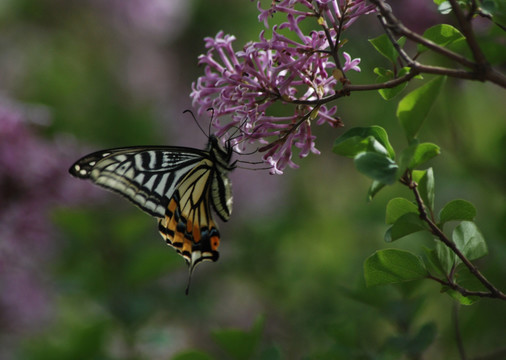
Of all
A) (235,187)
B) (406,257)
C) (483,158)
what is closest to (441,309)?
(483,158)

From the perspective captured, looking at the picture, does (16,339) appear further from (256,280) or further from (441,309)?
(441,309)

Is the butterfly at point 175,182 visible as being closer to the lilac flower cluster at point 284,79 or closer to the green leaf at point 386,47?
the lilac flower cluster at point 284,79

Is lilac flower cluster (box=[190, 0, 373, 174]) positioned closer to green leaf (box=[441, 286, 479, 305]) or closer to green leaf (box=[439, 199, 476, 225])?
green leaf (box=[439, 199, 476, 225])

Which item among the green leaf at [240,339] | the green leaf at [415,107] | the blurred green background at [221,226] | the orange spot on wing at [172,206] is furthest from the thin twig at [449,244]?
the orange spot on wing at [172,206]

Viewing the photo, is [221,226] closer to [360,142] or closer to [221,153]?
[221,153]

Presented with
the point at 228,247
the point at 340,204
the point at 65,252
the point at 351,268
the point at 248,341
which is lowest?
the point at 248,341

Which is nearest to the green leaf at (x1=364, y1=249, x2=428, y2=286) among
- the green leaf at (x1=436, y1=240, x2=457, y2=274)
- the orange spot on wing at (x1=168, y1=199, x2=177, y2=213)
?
the green leaf at (x1=436, y1=240, x2=457, y2=274)
